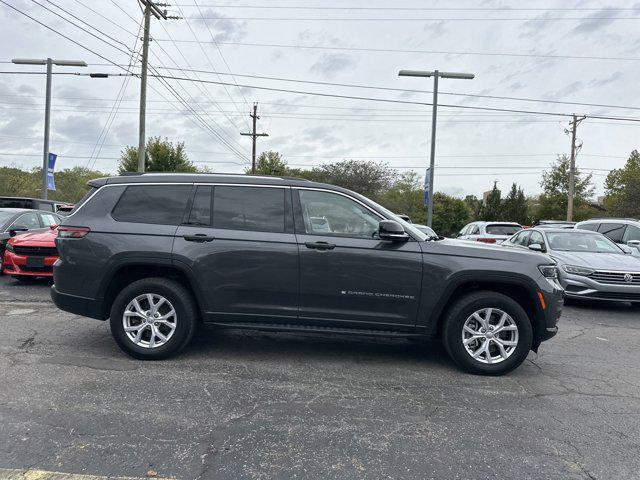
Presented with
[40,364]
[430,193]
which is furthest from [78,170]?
[40,364]

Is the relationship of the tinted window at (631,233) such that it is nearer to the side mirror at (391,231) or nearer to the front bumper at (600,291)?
the front bumper at (600,291)

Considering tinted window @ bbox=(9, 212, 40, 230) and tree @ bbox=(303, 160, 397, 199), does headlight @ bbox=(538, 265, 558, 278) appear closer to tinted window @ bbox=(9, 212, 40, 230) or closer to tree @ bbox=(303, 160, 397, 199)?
tinted window @ bbox=(9, 212, 40, 230)

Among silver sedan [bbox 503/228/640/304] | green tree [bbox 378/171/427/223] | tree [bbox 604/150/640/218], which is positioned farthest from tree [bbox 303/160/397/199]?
silver sedan [bbox 503/228/640/304]

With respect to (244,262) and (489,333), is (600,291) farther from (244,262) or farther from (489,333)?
(244,262)

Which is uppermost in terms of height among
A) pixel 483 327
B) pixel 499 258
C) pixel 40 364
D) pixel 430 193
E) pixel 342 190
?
pixel 430 193

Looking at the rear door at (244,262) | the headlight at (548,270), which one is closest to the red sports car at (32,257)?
→ the rear door at (244,262)

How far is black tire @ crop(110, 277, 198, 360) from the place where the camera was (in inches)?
186

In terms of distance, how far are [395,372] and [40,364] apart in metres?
3.53

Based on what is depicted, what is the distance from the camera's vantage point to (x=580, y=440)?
3.34m

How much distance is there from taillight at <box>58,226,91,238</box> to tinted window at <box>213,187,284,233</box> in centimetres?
136

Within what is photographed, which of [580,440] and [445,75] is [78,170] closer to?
[445,75]

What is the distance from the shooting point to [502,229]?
16.7m

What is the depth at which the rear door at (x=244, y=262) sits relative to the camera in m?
4.68

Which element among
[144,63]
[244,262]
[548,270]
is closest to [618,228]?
[548,270]
